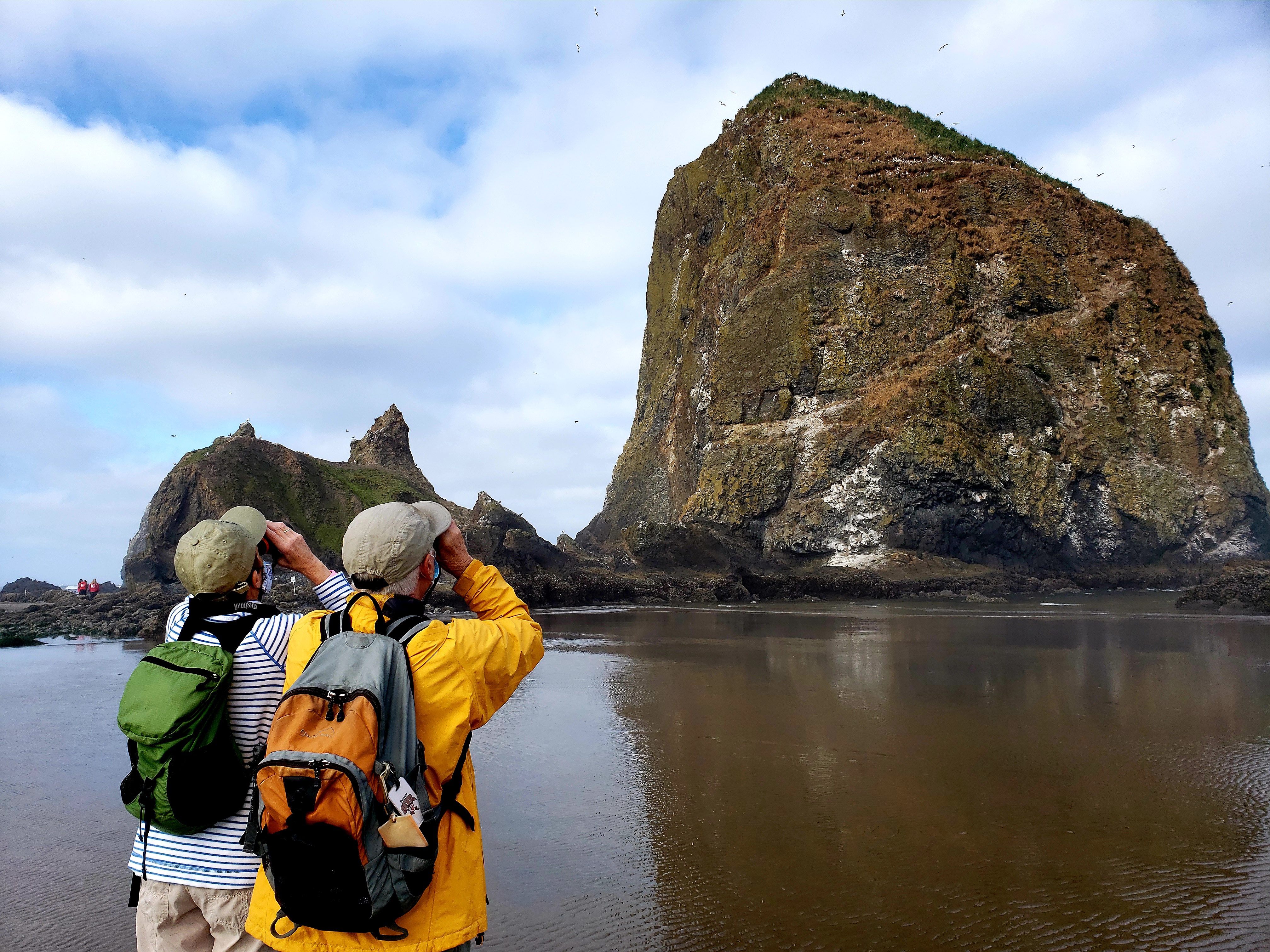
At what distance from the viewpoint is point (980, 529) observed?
98.5 feet

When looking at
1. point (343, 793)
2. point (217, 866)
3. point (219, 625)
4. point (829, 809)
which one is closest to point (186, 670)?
point (219, 625)

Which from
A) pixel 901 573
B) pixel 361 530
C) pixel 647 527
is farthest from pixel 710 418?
pixel 361 530

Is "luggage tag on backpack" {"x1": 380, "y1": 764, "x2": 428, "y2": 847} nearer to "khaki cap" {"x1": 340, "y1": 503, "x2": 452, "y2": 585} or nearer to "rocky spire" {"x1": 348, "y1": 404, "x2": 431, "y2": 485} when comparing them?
"khaki cap" {"x1": 340, "y1": 503, "x2": 452, "y2": 585}

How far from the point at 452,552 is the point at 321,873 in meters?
0.90

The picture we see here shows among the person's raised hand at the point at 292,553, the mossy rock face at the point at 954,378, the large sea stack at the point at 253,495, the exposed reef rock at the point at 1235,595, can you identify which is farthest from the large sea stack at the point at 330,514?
the person's raised hand at the point at 292,553

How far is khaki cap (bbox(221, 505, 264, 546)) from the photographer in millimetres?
2324

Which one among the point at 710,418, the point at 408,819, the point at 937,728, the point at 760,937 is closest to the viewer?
the point at 408,819

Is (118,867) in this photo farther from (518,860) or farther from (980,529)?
(980,529)

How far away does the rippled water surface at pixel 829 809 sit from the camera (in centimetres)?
340

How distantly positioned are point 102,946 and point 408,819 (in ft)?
8.97

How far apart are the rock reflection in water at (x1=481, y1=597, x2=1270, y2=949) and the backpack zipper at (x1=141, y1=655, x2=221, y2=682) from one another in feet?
6.64

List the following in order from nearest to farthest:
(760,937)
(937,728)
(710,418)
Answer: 1. (760,937)
2. (937,728)
3. (710,418)

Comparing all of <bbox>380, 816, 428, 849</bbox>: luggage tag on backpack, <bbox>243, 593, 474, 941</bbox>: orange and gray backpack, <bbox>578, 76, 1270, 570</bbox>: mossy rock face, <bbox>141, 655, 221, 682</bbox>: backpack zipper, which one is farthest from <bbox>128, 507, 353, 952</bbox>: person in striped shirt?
<bbox>578, 76, 1270, 570</bbox>: mossy rock face

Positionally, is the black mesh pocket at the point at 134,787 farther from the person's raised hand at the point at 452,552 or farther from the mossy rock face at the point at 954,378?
the mossy rock face at the point at 954,378
